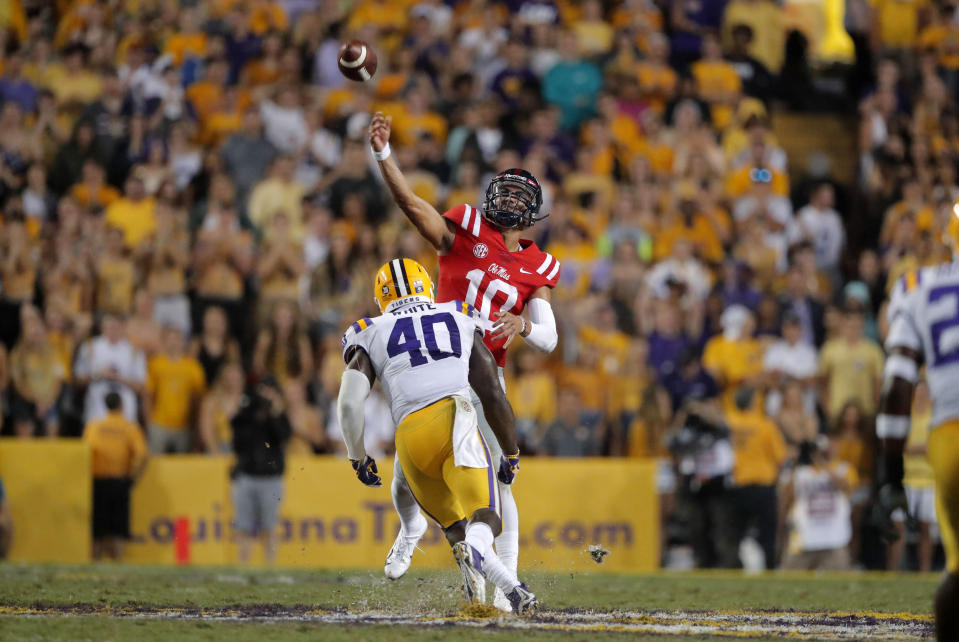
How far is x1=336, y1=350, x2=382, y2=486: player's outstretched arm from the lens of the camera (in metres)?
7.24

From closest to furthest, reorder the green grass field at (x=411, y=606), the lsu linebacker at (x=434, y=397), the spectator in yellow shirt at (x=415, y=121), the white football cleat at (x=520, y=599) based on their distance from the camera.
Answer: the green grass field at (x=411, y=606) < the white football cleat at (x=520, y=599) < the lsu linebacker at (x=434, y=397) < the spectator in yellow shirt at (x=415, y=121)

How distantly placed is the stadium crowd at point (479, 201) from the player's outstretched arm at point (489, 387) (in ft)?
17.4

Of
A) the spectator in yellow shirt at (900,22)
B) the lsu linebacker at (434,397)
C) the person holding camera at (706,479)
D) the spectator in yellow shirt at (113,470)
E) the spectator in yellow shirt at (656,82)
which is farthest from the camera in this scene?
the spectator in yellow shirt at (900,22)

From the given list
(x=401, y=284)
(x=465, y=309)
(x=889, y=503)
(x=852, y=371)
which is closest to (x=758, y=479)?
(x=852, y=371)

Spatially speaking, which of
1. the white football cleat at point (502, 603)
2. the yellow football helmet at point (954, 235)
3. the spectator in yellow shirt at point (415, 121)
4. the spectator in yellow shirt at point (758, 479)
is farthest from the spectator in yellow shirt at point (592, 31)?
the yellow football helmet at point (954, 235)

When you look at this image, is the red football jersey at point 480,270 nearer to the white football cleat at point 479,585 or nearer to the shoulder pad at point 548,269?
the shoulder pad at point 548,269

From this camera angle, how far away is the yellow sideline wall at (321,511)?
1230 centimetres

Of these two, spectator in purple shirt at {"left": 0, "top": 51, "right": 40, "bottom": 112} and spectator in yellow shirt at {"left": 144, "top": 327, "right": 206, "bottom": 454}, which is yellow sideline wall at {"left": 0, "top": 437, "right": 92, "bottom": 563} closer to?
spectator in yellow shirt at {"left": 144, "top": 327, "right": 206, "bottom": 454}

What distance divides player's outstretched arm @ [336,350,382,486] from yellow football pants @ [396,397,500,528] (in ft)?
0.73

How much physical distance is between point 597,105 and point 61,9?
610 cm

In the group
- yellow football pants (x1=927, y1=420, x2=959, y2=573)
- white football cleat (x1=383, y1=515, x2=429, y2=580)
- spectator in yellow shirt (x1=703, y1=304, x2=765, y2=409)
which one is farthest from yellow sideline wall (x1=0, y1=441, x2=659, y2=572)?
yellow football pants (x1=927, y1=420, x2=959, y2=573)

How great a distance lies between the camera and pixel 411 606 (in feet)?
26.0

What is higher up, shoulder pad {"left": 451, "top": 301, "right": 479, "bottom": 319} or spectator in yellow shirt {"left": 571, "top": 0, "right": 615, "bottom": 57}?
spectator in yellow shirt {"left": 571, "top": 0, "right": 615, "bottom": 57}

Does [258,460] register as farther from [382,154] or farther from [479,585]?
[479,585]
